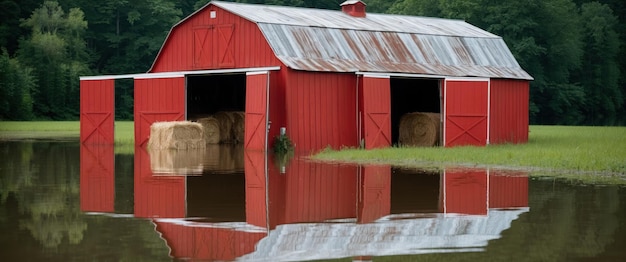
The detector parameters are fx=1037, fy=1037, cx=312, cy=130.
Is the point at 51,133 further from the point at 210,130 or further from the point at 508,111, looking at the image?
the point at 508,111

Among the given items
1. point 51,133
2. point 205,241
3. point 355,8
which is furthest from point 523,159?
point 51,133

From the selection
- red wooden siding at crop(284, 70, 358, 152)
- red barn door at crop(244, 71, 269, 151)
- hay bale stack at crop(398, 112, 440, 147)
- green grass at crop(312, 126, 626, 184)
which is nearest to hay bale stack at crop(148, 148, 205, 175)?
red barn door at crop(244, 71, 269, 151)

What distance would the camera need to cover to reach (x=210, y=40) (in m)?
37.1

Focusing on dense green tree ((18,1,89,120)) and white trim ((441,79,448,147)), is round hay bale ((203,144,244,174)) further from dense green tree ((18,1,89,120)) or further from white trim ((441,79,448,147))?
dense green tree ((18,1,89,120))

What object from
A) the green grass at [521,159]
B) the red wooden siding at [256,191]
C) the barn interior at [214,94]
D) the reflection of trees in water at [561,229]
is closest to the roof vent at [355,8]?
the barn interior at [214,94]

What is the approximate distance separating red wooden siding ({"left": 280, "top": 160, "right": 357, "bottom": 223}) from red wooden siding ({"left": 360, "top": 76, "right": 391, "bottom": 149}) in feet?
27.3

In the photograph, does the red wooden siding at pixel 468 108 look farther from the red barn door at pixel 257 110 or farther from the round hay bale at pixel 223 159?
the round hay bale at pixel 223 159

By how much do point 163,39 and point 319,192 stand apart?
2370 inches

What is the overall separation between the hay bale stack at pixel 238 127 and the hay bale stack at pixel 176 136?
4.82 meters


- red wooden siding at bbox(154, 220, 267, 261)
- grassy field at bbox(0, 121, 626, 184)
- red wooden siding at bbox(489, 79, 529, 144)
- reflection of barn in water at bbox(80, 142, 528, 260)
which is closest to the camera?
red wooden siding at bbox(154, 220, 267, 261)

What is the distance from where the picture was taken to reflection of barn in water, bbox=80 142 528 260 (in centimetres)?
1197

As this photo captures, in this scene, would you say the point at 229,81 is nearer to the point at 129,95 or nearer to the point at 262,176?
the point at 262,176

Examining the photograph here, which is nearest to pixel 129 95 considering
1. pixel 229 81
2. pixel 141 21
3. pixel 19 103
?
pixel 141 21

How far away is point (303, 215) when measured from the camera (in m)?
14.9
